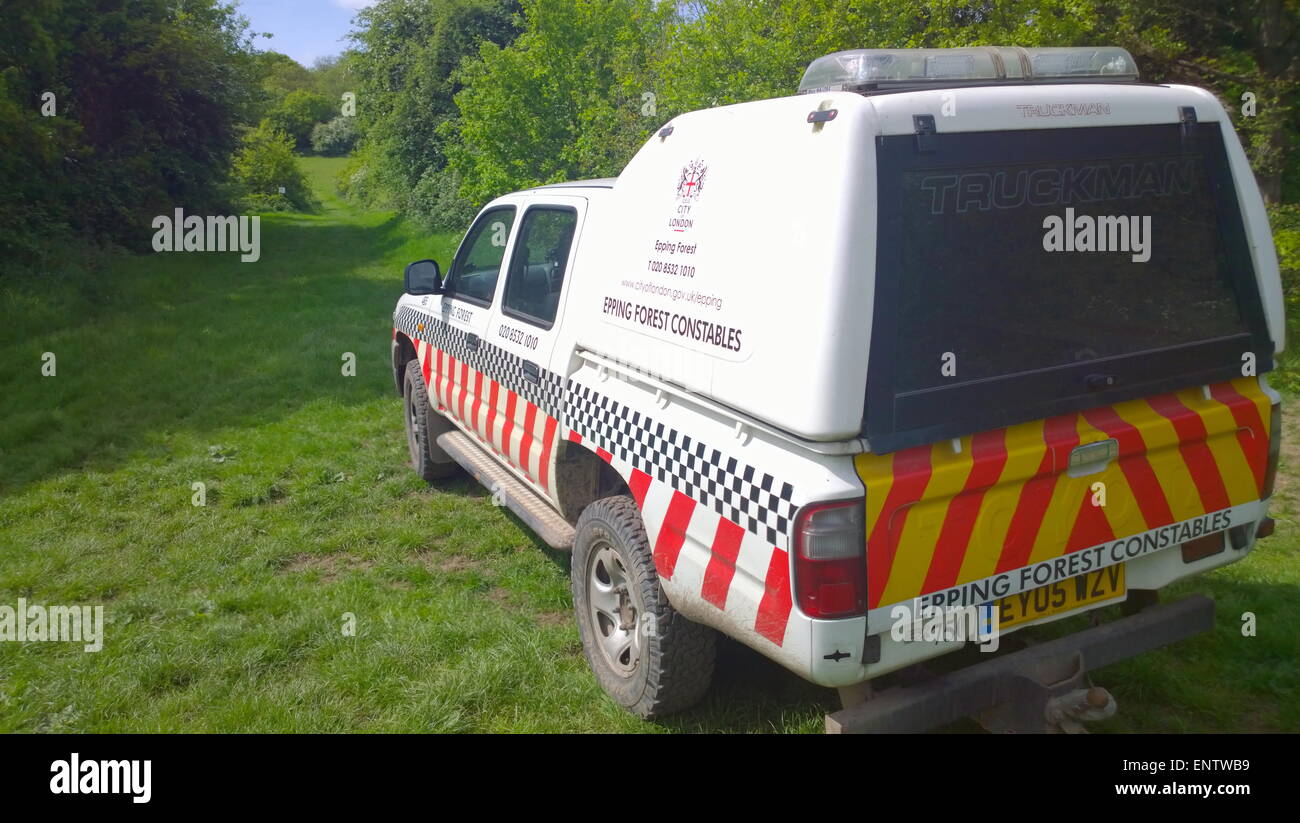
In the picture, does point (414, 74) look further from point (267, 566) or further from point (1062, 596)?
point (1062, 596)

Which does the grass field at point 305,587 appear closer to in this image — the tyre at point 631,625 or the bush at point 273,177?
the tyre at point 631,625

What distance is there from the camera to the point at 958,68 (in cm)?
314

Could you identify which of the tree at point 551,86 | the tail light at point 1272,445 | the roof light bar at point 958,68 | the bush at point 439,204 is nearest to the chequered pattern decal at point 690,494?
the roof light bar at point 958,68

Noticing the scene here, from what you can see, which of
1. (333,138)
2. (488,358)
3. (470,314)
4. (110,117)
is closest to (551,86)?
(470,314)

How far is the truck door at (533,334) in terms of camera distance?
430 cm

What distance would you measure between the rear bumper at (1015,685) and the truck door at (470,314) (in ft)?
9.59

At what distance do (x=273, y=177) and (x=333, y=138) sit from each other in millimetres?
18560

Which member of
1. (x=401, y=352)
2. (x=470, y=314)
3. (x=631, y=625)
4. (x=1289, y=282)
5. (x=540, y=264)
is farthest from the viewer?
(x=1289, y=282)

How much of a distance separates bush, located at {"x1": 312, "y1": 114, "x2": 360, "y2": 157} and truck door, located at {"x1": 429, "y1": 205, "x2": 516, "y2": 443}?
161ft

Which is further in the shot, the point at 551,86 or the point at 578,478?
the point at 551,86

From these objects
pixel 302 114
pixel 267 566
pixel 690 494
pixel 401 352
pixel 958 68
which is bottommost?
pixel 267 566

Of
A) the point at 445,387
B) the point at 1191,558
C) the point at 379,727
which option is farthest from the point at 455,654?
the point at 1191,558
